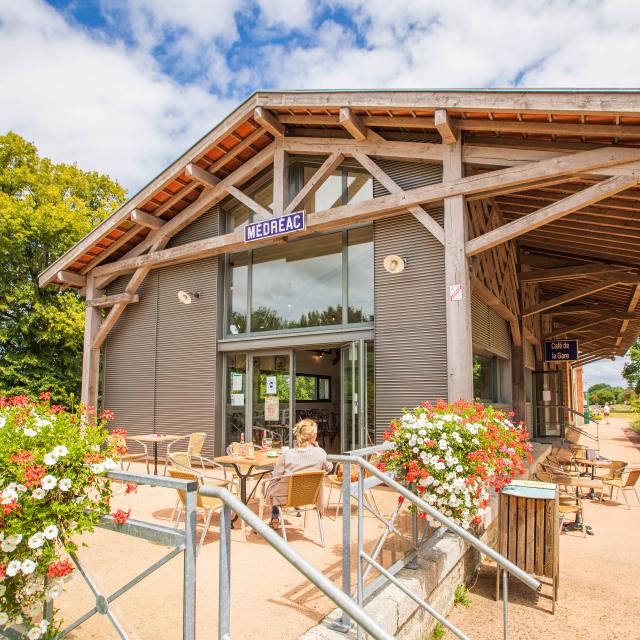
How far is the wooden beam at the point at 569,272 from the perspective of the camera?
1039 cm

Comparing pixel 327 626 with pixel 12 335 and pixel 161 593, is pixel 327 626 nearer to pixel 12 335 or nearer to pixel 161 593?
pixel 161 593

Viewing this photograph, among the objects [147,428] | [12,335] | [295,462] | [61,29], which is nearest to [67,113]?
[12,335]

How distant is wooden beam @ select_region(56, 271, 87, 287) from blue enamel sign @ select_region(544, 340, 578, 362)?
1316cm

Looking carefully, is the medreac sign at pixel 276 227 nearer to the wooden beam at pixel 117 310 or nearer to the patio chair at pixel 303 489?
the wooden beam at pixel 117 310

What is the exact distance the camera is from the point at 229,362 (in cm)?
970

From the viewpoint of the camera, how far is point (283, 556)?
5.81 feet

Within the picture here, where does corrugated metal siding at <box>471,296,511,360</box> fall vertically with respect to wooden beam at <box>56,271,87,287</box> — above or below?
below

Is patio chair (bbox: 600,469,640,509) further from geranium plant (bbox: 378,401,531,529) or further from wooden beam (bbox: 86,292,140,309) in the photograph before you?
wooden beam (bbox: 86,292,140,309)

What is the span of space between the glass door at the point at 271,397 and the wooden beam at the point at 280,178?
2530 millimetres

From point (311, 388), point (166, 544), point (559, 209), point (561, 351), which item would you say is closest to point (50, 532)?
point (166, 544)

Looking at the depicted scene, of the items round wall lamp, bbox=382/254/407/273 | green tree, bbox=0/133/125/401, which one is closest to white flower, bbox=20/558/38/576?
round wall lamp, bbox=382/254/407/273

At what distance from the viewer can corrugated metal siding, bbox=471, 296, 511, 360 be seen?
8.73 meters

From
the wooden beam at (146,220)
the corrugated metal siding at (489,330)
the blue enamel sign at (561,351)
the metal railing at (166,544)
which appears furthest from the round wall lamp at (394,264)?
the blue enamel sign at (561,351)

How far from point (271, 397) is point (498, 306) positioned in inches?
179
